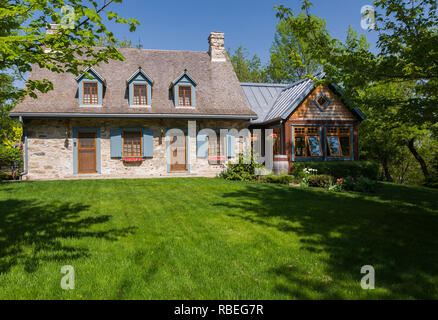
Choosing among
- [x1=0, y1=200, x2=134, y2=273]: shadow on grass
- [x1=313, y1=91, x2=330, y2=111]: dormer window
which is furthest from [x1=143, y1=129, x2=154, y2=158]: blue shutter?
[x1=313, y1=91, x2=330, y2=111]: dormer window

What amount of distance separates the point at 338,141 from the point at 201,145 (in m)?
7.24

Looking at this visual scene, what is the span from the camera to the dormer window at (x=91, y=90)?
45.9 ft

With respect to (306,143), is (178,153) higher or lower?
lower

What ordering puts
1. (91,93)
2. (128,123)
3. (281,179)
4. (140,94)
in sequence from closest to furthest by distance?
(281,179)
(91,93)
(128,123)
(140,94)

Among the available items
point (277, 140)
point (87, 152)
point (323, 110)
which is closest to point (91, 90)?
point (87, 152)

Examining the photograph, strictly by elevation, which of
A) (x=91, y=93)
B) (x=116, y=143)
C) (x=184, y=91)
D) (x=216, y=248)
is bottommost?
(x=216, y=248)

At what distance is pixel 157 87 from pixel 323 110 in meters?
8.86

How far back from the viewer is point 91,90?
14.3 meters

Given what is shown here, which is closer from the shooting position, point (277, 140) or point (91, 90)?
point (91, 90)

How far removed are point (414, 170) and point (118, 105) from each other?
23823mm

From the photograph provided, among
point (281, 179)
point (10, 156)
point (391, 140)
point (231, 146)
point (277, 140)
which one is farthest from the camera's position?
point (391, 140)

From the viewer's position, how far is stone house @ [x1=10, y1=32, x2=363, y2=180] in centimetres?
1372

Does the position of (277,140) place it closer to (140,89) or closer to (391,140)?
(140,89)

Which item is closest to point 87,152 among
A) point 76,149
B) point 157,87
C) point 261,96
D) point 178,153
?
point 76,149
